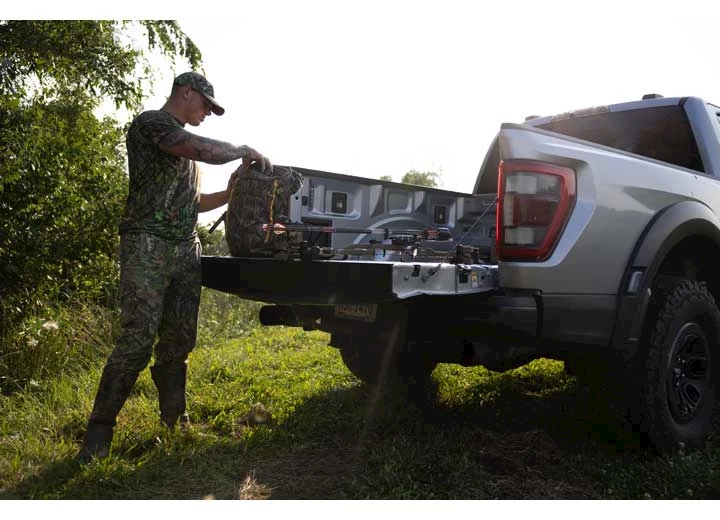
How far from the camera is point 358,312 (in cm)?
327

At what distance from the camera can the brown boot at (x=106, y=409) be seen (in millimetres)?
3268

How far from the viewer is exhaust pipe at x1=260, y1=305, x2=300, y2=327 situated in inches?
146

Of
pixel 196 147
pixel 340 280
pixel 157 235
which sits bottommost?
pixel 340 280

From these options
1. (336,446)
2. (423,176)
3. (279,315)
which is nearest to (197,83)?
(279,315)

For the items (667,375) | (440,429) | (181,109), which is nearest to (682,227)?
(667,375)

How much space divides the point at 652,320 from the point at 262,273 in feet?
6.70

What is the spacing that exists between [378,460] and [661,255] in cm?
178

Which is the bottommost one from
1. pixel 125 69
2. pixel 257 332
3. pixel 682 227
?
pixel 257 332

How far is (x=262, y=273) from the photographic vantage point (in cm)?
321

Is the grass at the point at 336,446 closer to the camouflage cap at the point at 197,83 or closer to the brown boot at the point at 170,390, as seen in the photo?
the brown boot at the point at 170,390

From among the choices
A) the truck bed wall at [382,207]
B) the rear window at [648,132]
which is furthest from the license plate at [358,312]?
the rear window at [648,132]

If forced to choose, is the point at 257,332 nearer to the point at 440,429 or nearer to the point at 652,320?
the point at 440,429

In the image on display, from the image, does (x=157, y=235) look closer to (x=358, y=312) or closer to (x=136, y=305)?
(x=136, y=305)

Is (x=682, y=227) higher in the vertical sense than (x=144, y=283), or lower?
higher
